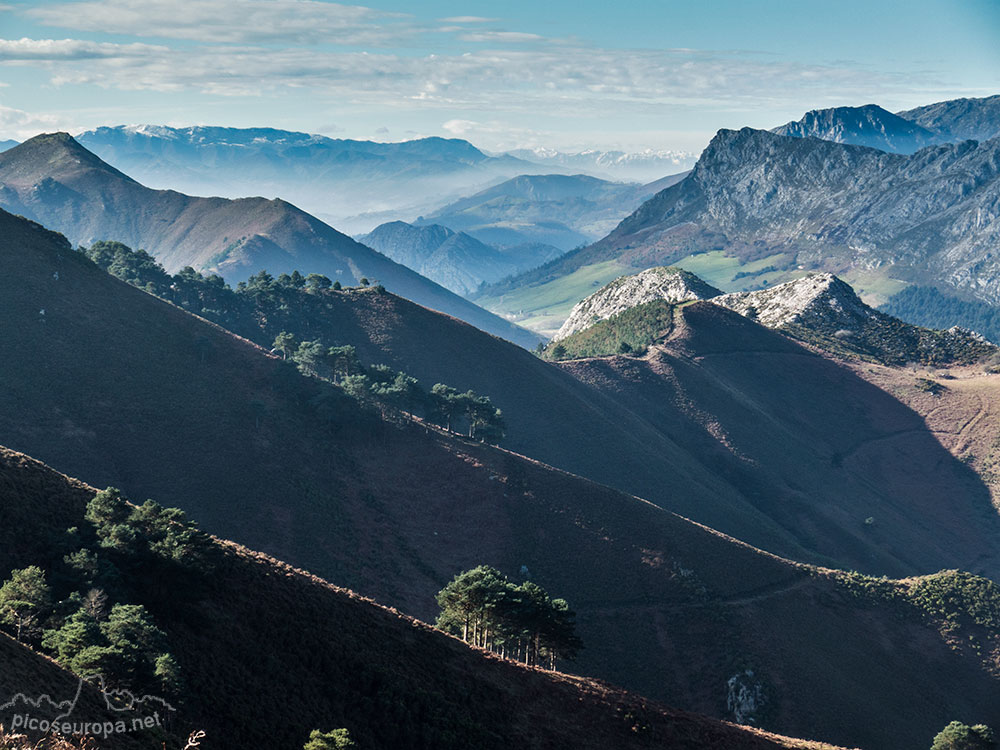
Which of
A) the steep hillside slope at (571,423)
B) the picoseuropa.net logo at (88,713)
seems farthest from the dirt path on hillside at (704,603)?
the picoseuropa.net logo at (88,713)

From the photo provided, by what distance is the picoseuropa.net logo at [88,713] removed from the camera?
3356cm

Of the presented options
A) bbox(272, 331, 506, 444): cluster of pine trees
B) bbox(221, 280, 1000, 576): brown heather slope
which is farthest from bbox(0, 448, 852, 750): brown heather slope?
bbox(221, 280, 1000, 576): brown heather slope

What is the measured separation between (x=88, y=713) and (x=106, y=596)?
1796 centimetres

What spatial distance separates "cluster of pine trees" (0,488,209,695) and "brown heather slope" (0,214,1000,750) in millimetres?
37400

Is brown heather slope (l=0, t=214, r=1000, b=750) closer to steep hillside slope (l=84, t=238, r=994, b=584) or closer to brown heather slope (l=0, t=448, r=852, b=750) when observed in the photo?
steep hillside slope (l=84, t=238, r=994, b=584)

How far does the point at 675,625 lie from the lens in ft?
346

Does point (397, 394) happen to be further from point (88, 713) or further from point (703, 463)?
point (88, 713)

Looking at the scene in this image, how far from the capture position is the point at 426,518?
117 m

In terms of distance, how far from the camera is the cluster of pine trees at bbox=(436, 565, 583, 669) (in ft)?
241

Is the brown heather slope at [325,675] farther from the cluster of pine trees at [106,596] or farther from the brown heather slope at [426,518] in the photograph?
the brown heather slope at [426,518]

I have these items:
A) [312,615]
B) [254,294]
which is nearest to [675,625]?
[312,615]

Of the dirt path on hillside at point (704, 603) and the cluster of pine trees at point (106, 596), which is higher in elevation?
the cluster of pine trees at point (106, 596)

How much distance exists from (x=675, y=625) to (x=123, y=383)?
266 feet

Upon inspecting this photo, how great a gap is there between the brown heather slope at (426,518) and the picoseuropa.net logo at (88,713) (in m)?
56.6
